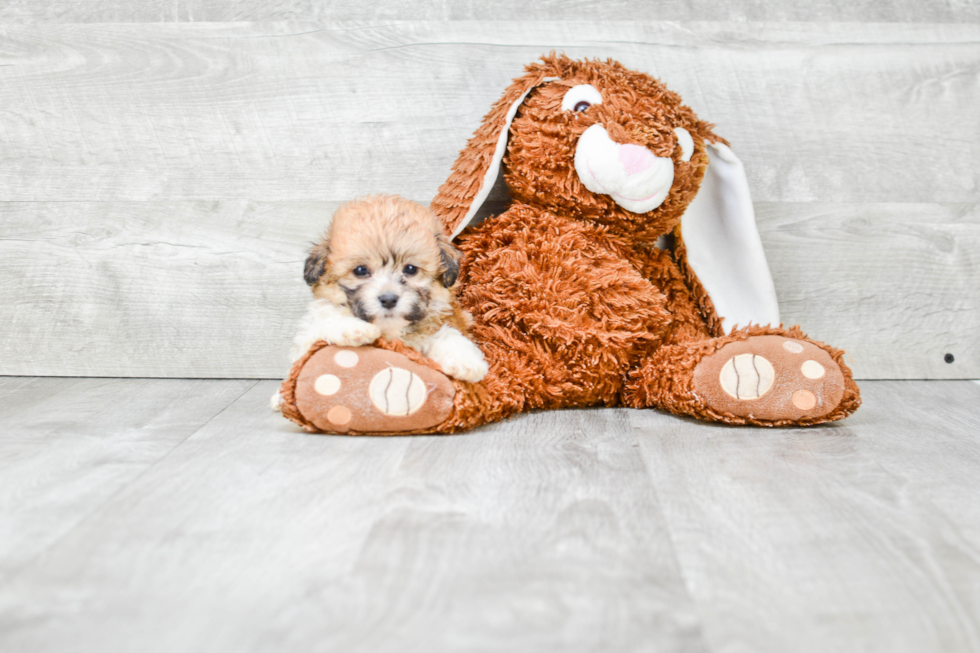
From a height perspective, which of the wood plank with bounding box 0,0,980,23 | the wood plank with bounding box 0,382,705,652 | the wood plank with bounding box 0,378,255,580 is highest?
the wood plank with bounding box 0,0,980,23

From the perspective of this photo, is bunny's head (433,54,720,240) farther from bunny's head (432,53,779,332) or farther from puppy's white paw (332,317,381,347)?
puppy's white paw (332,317,381,347)

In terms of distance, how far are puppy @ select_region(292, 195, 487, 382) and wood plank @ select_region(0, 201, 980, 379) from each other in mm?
510

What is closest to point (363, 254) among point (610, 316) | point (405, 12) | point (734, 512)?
point (610, 316)

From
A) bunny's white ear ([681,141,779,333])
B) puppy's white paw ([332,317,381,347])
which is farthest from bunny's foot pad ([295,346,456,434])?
bunny's white ear ([681,141,779,333])

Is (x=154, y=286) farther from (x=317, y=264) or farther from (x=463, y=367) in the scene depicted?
(x=463, y=367)

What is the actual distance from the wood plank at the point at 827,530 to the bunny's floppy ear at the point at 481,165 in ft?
1.62

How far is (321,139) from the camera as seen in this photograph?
68.2 inches

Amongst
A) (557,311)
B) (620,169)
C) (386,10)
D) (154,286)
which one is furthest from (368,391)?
(386,10)

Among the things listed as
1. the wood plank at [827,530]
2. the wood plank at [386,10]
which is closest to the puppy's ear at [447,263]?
the wood plank at [827,530]

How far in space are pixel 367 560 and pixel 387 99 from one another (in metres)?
A: 1.21

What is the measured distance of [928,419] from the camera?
1428 mm

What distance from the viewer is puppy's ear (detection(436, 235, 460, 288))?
4.18 ft

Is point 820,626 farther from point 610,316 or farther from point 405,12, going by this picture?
point 405,12

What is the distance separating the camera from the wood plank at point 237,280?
5.77 ft
